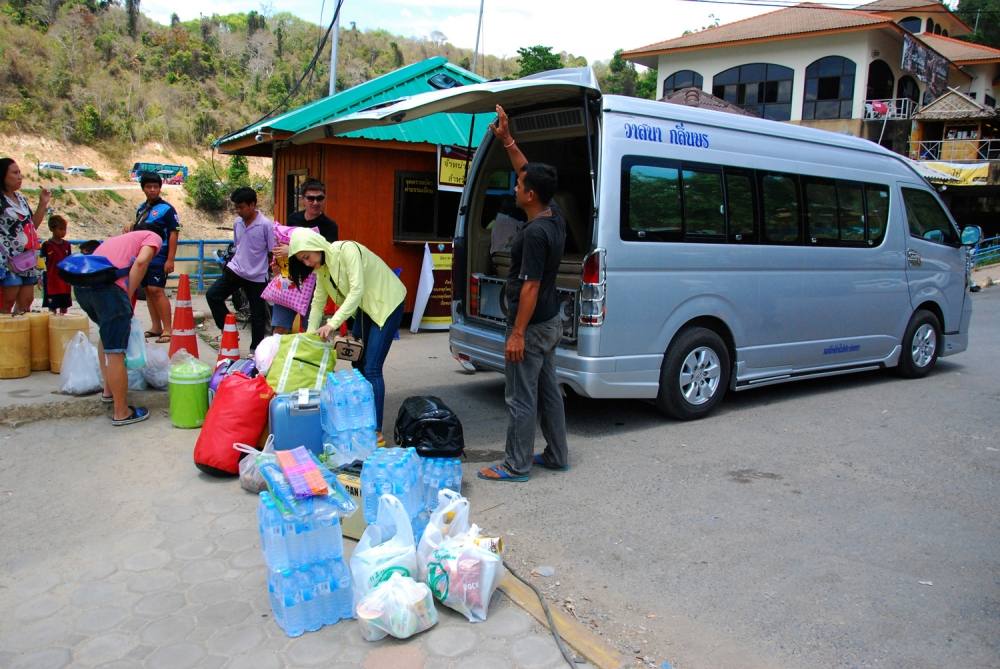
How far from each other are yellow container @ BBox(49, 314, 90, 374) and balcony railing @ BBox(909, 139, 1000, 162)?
119 feet

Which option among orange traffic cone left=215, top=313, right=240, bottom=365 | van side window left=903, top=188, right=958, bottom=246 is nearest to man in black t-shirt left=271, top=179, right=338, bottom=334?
orange traffic cone left=215, top=313, right=240, bottom=365

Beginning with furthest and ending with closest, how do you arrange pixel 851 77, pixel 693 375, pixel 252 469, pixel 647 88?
pixel 647 88, pixel 851 77, pixel 693 375, pixel 252 469

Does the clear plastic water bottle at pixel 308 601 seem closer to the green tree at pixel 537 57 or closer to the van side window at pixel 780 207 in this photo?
the van side window at pixel 780 207

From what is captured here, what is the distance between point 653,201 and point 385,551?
357 cm

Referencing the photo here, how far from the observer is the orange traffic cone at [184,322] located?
22.2ft

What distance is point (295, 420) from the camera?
4.60 metres

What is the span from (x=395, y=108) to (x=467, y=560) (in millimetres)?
3080

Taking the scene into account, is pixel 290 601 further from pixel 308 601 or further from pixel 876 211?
pixel 876 211

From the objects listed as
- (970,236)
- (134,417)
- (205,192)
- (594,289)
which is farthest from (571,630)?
(205,192)

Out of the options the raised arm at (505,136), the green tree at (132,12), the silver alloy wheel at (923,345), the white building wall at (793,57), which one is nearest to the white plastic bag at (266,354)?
the raised arm at (505,136)

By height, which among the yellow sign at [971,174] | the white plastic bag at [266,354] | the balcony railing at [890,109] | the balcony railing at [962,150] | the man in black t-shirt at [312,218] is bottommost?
the white plastic bag at [266,354]

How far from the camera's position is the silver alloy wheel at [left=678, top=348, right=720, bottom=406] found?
20.1 ft

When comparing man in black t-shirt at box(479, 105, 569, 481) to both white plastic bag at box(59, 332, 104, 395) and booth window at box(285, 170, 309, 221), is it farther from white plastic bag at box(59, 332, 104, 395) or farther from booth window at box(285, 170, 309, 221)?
booth window at box(285, 170, 309, 221)

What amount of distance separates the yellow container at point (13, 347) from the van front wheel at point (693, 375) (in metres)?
5.47
